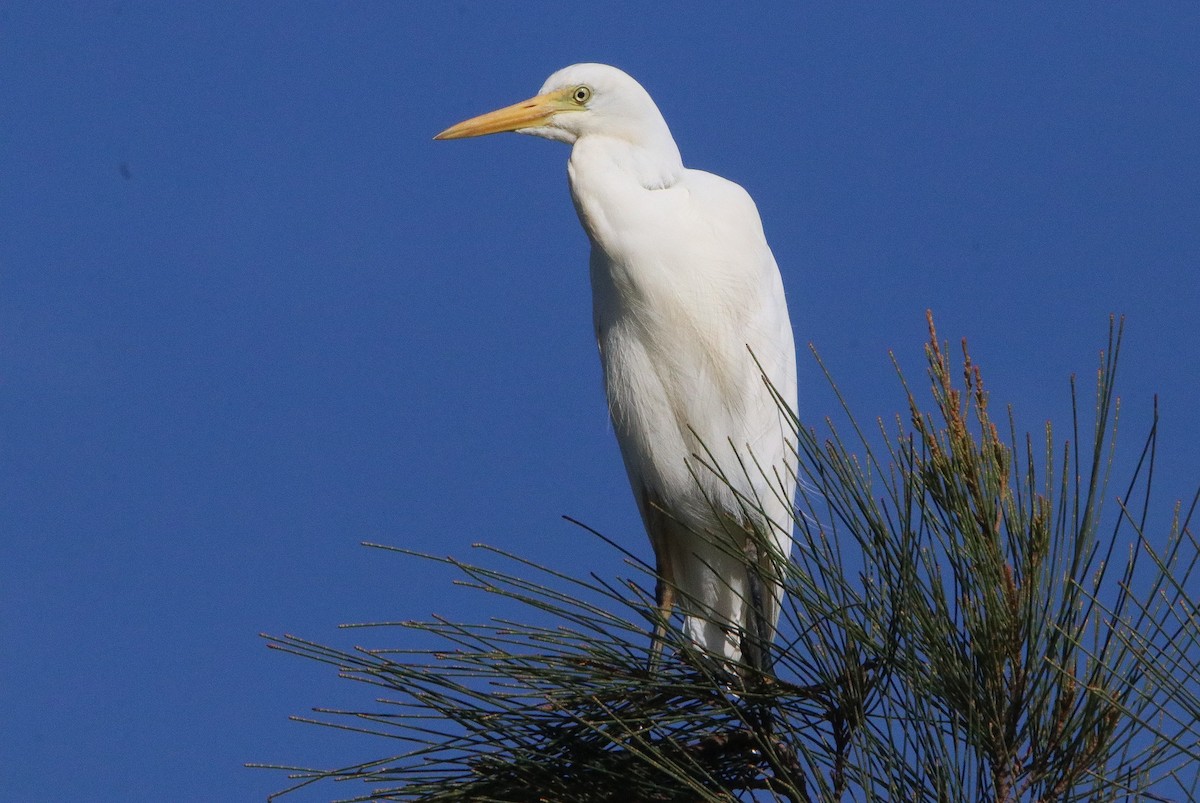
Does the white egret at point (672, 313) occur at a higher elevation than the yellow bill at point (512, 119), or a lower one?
lower

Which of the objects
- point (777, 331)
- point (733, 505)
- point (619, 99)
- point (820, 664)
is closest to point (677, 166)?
point (619, 99)

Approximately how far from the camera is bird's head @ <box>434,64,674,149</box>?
115 inches

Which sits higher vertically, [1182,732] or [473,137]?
[473,137]

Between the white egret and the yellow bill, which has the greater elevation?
the yellow bill

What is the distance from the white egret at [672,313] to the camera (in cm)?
290

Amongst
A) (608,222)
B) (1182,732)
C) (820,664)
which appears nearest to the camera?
(1182,732)

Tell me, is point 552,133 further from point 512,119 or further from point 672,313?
point 672,313

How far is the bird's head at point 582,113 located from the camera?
115 inches

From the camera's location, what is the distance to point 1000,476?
147cm

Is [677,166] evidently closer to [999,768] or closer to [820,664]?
[820,664]

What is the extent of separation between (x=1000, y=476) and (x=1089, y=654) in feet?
0.68

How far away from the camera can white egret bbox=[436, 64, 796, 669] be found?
2.90m

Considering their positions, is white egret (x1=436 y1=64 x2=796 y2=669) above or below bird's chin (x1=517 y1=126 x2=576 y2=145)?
below

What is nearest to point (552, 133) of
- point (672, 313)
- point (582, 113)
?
point (582, 113)
